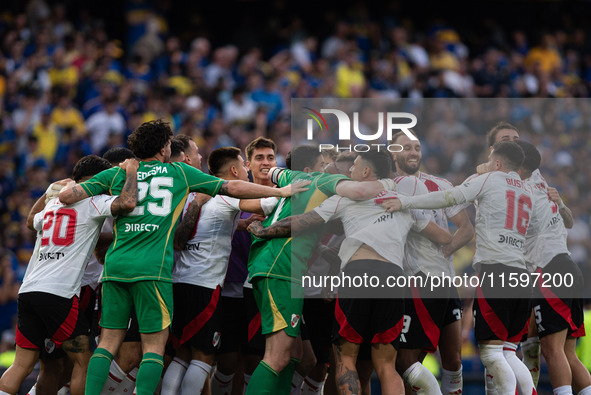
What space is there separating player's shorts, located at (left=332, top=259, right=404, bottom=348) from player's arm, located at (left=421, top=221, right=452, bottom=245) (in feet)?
2.38

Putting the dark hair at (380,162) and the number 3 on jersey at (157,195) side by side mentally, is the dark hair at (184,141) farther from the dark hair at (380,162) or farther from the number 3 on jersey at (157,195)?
the dark hair at (380,162)

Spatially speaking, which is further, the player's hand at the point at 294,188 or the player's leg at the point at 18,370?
the player's hand at the point at 294,188

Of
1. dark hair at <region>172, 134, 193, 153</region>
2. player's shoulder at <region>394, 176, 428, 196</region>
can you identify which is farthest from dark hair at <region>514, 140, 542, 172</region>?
dark hair at <region>172, 134, 193, 153</region>

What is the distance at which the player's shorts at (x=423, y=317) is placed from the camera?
7.57 meters

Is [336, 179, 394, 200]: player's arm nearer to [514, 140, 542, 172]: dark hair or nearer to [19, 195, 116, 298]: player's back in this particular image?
[514, 140, 542, 172]: dark hair

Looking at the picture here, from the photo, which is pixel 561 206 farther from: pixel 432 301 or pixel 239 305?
pixel 239 305

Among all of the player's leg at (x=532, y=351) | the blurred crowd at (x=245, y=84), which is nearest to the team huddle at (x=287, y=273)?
the player's leg at (x=532, y=351)

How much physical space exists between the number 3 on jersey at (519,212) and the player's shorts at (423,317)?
93 cm

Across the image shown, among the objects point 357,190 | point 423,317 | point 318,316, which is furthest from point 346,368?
point 357,190

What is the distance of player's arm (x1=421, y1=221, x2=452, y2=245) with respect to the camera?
306 inches

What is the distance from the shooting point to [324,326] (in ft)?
27.0

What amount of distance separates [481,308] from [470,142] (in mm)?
2691

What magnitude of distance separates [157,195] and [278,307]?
155 centimetres

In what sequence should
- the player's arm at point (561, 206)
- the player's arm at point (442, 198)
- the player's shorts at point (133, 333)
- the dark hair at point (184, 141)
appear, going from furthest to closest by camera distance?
the dark hair at point (184, 141) → the player's arm at point (561, 206) → the player's shorts at point (133, 333) → the player's arm at point (442, 198)
